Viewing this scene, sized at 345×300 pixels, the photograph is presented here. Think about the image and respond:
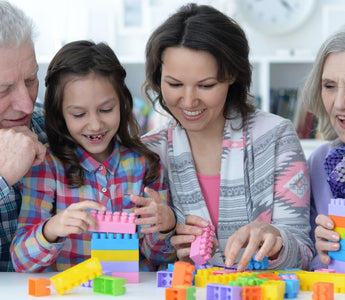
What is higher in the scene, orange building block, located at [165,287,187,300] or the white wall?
the white wall

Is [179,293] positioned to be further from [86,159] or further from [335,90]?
[335,90]

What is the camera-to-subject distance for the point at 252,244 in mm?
1342

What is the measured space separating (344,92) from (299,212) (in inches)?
14.6

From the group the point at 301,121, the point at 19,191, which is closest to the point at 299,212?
the point at 19,191

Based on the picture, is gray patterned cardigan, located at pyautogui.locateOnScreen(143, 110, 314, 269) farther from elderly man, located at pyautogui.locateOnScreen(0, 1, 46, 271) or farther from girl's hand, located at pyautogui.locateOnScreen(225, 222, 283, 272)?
elderly man, located at pyautogui.locateOnScreen(0, 1, 46, 271)

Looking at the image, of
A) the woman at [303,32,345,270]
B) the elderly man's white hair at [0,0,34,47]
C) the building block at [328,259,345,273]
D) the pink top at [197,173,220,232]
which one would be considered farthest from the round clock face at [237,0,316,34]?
the building block at [328,259,345,273]

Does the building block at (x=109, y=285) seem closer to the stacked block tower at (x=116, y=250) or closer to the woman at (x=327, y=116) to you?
the stacked block tower at (x=116, y=250)

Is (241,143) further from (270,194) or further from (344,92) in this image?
(344,92)

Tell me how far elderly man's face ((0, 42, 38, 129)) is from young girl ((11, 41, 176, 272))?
4.0 inches

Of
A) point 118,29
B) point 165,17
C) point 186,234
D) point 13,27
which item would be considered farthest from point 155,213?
point 118,29

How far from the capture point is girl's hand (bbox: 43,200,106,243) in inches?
52.1

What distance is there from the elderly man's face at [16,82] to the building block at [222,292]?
73 cm

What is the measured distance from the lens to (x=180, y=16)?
171 cm

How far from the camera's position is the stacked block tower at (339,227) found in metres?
1.36
